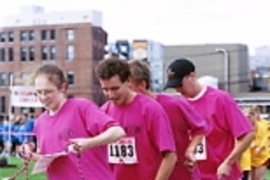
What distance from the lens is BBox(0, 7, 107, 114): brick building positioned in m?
77.8

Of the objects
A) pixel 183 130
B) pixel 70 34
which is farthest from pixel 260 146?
pixel 70 34

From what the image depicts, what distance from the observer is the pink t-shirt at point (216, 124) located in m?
6.19

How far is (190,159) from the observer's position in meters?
5.41

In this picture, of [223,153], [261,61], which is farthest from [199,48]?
[223,153]

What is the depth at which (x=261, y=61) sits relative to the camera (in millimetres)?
109812

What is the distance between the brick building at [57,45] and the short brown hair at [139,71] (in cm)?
7043

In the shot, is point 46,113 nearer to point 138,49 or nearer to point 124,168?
point 124,168

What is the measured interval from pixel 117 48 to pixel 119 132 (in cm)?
6491

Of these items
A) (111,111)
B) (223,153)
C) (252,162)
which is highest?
(111,111)

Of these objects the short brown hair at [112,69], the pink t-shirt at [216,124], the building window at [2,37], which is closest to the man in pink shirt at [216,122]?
the pink t-shirt at [216,124]

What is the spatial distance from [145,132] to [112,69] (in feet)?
1.98

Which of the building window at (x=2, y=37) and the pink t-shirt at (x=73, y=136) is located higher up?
the building window at (x=2, y=37)

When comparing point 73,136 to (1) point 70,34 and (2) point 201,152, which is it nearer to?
(2) point 201,152

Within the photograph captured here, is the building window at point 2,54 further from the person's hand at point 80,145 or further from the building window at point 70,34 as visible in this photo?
the person's hand at point 80,145
